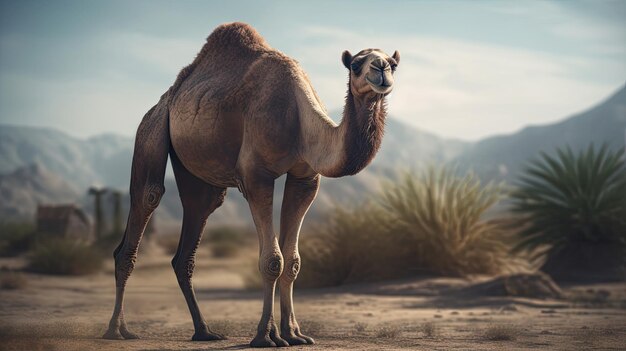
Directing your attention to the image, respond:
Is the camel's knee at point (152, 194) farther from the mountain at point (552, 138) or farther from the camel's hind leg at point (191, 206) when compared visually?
the mountain at point (552, 138)

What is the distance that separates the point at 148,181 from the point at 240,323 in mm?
2921

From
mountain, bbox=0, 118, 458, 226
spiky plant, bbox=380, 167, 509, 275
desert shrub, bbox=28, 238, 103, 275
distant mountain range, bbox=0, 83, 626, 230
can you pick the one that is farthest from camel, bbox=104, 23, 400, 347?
mountain, bbox=0, 118, 458, 226

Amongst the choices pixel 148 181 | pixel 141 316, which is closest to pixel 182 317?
pixel 141 316

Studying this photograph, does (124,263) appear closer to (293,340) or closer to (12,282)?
(293,340)

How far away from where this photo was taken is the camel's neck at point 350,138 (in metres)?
7.20

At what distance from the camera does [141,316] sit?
13125 mm

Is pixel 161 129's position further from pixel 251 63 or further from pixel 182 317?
pixel 182 317

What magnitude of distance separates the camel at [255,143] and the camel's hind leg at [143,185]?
0.01 metres

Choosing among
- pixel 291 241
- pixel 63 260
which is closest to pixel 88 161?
Result: pixel 63 260

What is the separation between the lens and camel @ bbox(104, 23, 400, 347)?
7324mm

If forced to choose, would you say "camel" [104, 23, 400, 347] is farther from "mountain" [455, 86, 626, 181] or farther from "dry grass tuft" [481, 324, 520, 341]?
"mountain" [455, 86, 626, 181]

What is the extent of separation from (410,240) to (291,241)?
8.44m

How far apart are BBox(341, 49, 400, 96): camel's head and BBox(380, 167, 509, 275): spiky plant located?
29.3 ft

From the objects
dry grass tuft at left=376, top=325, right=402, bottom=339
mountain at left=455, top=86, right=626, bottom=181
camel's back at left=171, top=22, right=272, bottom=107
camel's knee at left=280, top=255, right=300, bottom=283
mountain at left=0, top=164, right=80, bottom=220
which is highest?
mountain at left=455, top=86, right=626, bottom=181
